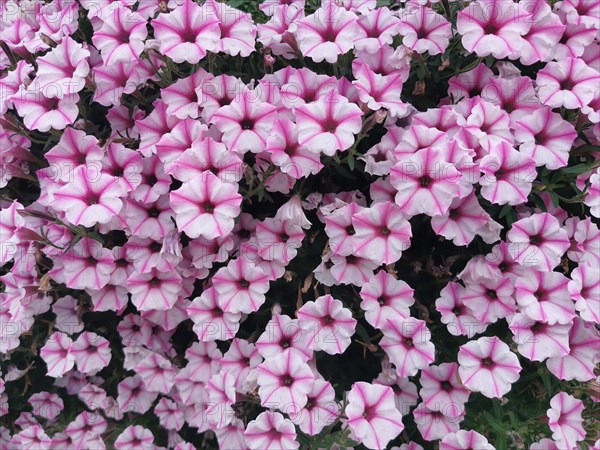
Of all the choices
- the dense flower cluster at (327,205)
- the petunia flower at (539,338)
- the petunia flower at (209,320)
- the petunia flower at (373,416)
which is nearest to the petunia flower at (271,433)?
the dense flower cluster at (327,205)

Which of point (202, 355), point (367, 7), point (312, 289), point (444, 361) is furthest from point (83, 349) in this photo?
point (367, 7)

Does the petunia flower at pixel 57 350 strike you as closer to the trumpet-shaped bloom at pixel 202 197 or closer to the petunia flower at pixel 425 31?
the trumpet-shaped bloom at pixel 202 197

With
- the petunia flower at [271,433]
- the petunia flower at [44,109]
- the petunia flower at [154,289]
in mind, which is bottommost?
the petunia flower at [271,433]

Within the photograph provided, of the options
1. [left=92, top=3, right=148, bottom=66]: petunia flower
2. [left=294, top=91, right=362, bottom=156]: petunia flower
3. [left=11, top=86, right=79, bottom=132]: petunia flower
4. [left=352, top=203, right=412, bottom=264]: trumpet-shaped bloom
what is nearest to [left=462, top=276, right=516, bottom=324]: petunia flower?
[left=352, top=203, right=412, bottom=264]: trumpet-shaped bloom

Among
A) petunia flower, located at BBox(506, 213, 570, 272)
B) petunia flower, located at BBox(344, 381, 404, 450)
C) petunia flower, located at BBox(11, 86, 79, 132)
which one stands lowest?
petunia flower, located at BBox(344, 381, 404, 450)

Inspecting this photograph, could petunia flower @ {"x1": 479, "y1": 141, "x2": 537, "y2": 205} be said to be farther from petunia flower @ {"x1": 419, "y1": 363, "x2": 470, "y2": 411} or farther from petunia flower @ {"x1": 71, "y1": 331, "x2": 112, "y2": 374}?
petunia flower @ {"x1": 71, "y1": 331, "x2": 112, "y2": 374}

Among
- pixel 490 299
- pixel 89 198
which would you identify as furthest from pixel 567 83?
pixel 89 198

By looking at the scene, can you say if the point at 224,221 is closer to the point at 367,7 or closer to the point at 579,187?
the point at 367,7
